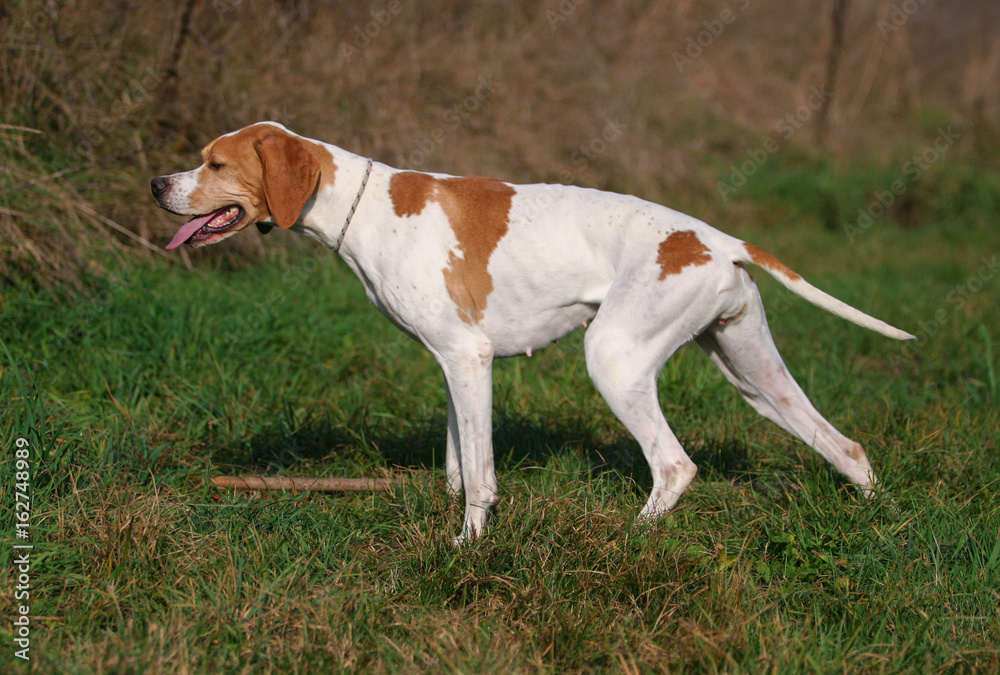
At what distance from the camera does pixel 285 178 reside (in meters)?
3.24

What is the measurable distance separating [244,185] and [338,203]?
375mm

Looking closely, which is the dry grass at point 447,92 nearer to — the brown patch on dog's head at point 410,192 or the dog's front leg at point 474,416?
the brown patch on dog's head at point 410,192

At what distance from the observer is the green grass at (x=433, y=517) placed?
2.56 meters

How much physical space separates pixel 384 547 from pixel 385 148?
4.94 meters

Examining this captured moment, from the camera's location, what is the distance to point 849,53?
13797mm

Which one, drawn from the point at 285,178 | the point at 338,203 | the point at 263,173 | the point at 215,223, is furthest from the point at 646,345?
the point at 215,223

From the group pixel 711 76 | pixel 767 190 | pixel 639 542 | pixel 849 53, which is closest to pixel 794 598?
pixel 639 542

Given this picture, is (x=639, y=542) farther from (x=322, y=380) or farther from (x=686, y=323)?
(x=322, y=380)

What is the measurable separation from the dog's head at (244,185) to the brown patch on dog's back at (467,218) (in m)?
0.34

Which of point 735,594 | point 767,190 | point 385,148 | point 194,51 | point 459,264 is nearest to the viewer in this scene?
point 735,594

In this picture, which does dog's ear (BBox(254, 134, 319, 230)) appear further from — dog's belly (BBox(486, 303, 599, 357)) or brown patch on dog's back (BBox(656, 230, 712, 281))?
brown patch on dog's back (BBox(656, 230, 712, 281))

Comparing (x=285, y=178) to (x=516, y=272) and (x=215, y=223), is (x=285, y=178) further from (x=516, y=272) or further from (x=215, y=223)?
(x=516, y=272)

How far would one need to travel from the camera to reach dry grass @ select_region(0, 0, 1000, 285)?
561cm

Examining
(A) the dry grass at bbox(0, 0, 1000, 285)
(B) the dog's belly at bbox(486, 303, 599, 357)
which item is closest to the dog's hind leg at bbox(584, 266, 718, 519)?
(B) the dog's belly at bbox(486, 303, 599, 357)
